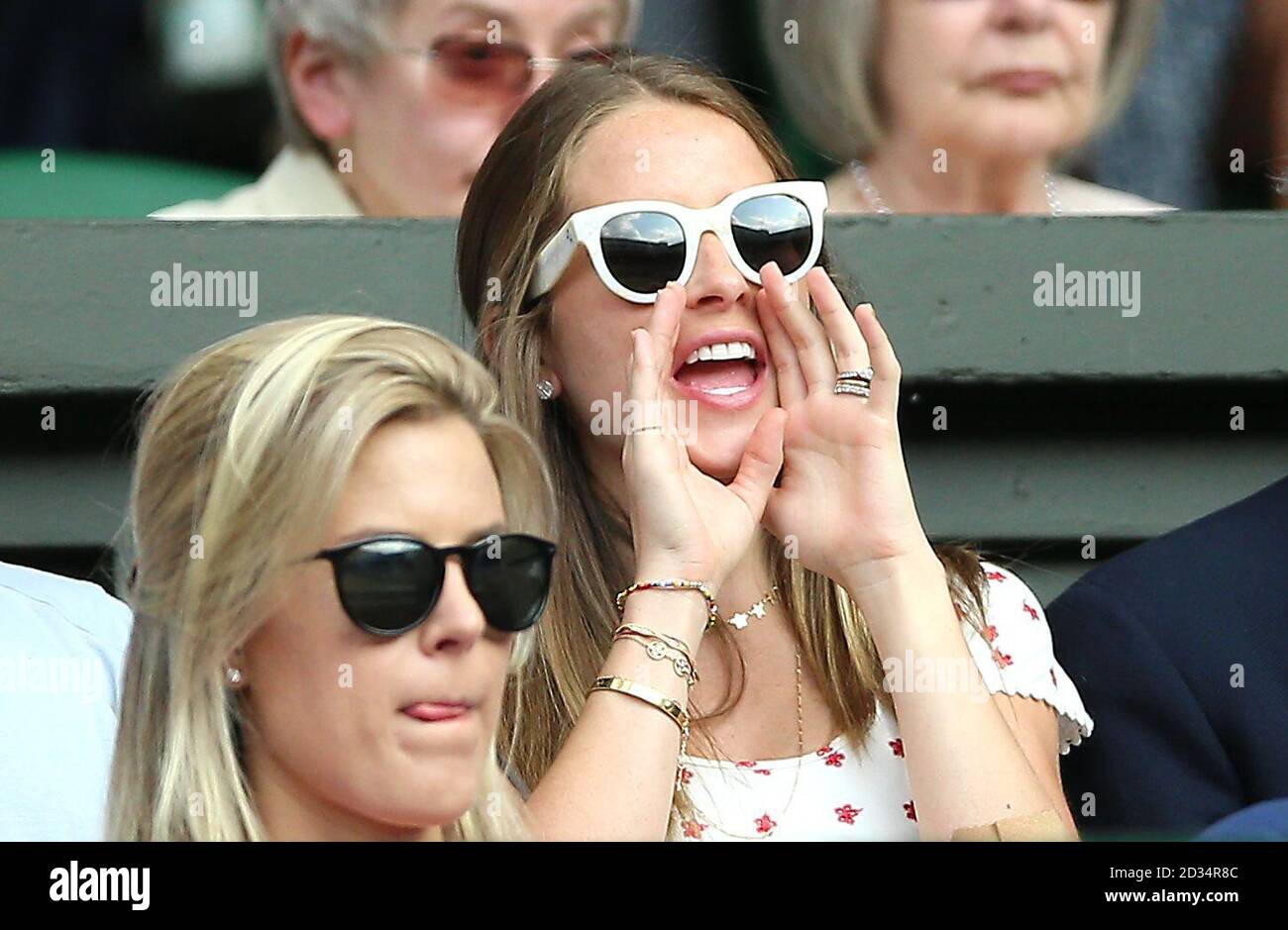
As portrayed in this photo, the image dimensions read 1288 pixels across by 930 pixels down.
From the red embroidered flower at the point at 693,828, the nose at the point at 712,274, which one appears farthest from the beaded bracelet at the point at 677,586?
the nose at the point at 712,274

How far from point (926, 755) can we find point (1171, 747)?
17.4 inches

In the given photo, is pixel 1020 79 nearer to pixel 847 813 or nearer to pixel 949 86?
pixel 949 86

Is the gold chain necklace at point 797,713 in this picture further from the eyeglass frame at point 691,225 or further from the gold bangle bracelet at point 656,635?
the eyeglass frame at point 691,225

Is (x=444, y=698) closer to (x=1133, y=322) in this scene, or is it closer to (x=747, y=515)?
(x=747, y=515)

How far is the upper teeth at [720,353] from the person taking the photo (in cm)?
230

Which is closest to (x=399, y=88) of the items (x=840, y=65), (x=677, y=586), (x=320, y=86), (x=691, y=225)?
(x=320, y=86)

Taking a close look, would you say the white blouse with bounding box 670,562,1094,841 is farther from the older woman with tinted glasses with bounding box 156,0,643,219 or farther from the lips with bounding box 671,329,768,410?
the older woman with tinted glasses with bounding box 156,0,643,219

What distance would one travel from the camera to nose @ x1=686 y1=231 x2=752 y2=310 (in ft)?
7.44

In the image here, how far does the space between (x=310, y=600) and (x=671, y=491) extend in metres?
0.52

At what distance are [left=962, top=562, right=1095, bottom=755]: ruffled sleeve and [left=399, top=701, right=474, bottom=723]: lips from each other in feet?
2.46

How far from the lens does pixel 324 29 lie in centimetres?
297

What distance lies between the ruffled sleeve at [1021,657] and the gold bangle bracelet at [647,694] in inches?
16.0

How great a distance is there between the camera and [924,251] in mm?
3131
